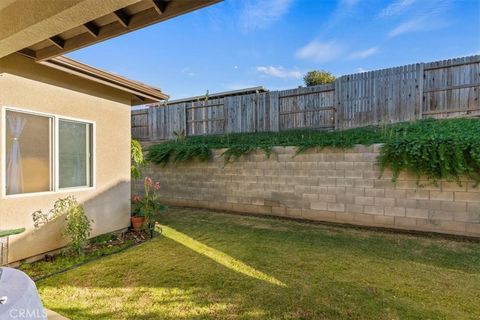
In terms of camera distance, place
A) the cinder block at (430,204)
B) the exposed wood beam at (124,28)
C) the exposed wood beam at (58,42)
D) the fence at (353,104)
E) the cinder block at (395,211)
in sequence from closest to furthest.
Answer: the exposed wood beam at (124,28)
the exposed wood beam at (58,42)
the cinder block at (430,204)
the cinder block at (395,211)
the fence at (353,104)

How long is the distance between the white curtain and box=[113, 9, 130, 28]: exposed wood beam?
2.15m

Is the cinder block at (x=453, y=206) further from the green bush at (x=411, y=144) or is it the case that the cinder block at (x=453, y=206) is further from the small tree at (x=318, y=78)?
the small tree at (x=318, y=78)

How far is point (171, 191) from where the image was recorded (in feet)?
26.6

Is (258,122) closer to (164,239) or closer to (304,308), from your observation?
(164,239)

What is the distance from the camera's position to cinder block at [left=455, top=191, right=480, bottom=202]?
4578 millimetres

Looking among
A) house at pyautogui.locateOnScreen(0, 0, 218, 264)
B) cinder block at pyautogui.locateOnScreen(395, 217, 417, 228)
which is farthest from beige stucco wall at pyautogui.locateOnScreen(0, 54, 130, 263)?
cinder block at pyautogui.locateOnScreen(395, 217, 417, 228)

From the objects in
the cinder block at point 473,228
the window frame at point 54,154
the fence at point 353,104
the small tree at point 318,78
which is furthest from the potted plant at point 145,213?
the small tree at point 318,78

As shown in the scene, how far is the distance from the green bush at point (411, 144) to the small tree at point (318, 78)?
5894 millimetres

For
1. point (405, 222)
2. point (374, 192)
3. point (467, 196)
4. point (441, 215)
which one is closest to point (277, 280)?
point (374, 192)

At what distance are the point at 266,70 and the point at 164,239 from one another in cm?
745

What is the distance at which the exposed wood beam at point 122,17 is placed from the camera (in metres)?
2.58

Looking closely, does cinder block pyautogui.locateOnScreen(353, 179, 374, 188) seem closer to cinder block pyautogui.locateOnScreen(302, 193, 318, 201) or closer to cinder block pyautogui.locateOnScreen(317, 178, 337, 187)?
A: cinder block pyautogui.locateOnScreen(317, 178, 337, 187)

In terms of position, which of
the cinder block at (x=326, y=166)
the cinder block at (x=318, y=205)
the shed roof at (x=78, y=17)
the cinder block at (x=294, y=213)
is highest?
the shed roof at (x=78, y=17)

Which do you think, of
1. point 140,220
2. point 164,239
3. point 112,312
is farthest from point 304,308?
point 140,220
